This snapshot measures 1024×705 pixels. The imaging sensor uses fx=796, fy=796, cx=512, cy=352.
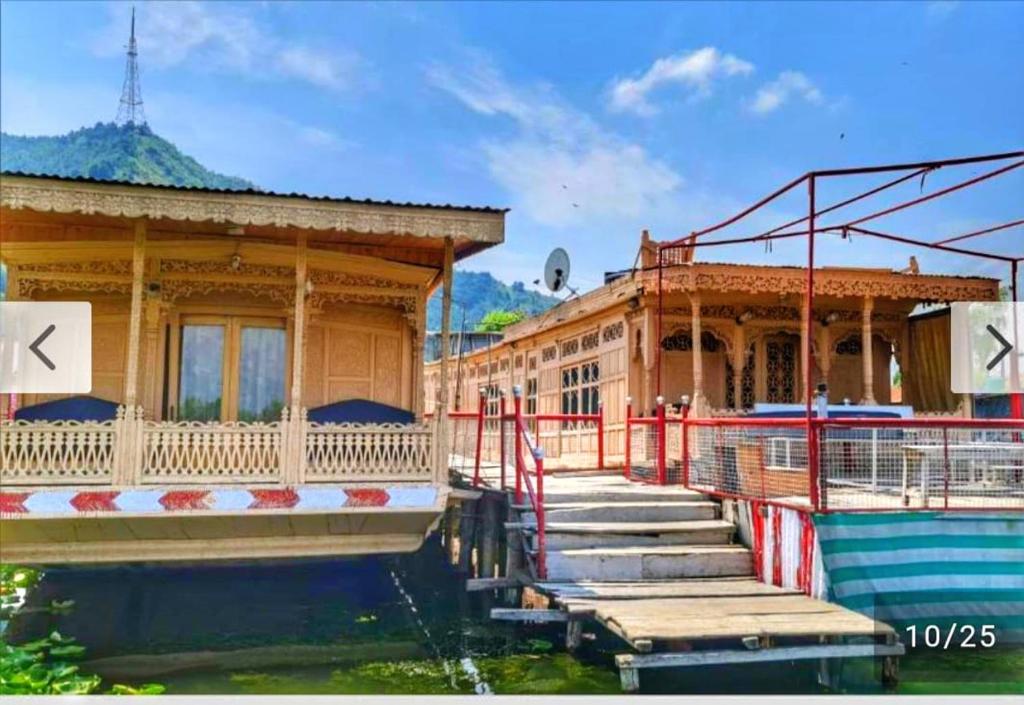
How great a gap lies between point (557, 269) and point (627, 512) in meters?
7.35

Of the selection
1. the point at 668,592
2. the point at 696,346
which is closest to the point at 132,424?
the point at 668,592

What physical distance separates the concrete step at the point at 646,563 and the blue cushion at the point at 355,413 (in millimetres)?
2840

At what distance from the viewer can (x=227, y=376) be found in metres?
8.48

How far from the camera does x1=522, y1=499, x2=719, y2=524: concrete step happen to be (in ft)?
23.6

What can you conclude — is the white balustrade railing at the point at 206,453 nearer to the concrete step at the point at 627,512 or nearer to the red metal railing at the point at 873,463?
the concrete step at the point at 627,512

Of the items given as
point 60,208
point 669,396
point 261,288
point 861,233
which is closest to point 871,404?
point 669,396

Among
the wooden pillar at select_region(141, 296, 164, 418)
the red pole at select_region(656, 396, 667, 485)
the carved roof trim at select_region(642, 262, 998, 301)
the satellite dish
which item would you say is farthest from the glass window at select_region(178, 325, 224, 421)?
the satellite dish

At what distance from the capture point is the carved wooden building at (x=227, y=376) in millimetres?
6422

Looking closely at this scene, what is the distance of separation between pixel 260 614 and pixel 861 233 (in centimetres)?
737

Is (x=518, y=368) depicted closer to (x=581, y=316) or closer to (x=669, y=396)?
(x=581, y=316)

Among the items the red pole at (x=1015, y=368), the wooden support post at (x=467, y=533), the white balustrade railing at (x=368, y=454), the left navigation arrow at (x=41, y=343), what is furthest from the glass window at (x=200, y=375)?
the red pole at (x=1015, y=368)

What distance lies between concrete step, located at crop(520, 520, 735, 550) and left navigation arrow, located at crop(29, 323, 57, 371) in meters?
4.80

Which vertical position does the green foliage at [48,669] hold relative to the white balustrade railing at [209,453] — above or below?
below

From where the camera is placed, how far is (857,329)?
12.6 meters
